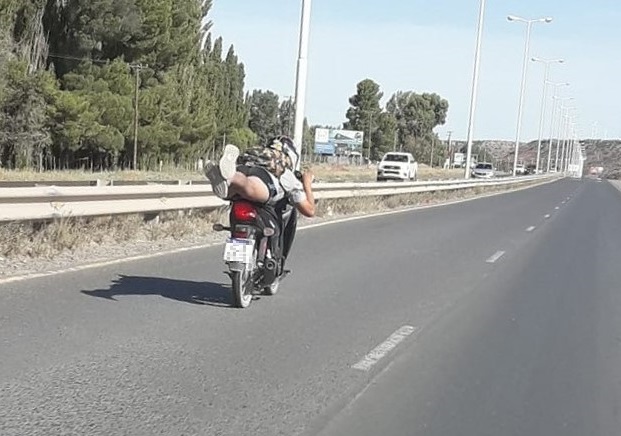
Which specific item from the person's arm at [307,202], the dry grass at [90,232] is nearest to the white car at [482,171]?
the dry grass at [90,232]

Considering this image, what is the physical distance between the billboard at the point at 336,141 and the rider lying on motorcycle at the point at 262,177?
94445 mm

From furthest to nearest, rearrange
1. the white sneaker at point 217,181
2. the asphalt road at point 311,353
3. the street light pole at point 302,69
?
the street light pole at point 302,69 → the white sneaker at point 217,181 → the asphalt road at point 311,353

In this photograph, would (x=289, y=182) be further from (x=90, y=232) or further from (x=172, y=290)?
(x=90, y=232)

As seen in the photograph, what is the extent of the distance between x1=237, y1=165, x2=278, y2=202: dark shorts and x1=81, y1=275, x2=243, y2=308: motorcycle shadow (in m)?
1.32

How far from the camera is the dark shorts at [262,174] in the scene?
8094mm

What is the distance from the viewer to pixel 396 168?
163 feet

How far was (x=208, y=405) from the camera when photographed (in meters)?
5.35

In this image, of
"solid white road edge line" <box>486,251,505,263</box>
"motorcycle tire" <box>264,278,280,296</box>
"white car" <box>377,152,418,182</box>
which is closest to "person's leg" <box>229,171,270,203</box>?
"motorcycle tire" <box>264,278,280,296</box>

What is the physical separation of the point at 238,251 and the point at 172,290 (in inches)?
63.9

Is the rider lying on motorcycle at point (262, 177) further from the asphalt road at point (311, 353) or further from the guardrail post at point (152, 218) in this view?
the guardrail post at point (152, 218)

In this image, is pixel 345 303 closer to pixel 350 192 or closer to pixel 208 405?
pixel 208 405

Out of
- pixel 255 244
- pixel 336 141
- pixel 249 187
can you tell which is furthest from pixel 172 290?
pixel 336 141

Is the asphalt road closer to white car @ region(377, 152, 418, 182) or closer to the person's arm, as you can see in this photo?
the person's arm

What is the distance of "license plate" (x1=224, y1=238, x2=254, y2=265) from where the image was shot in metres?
7.99
